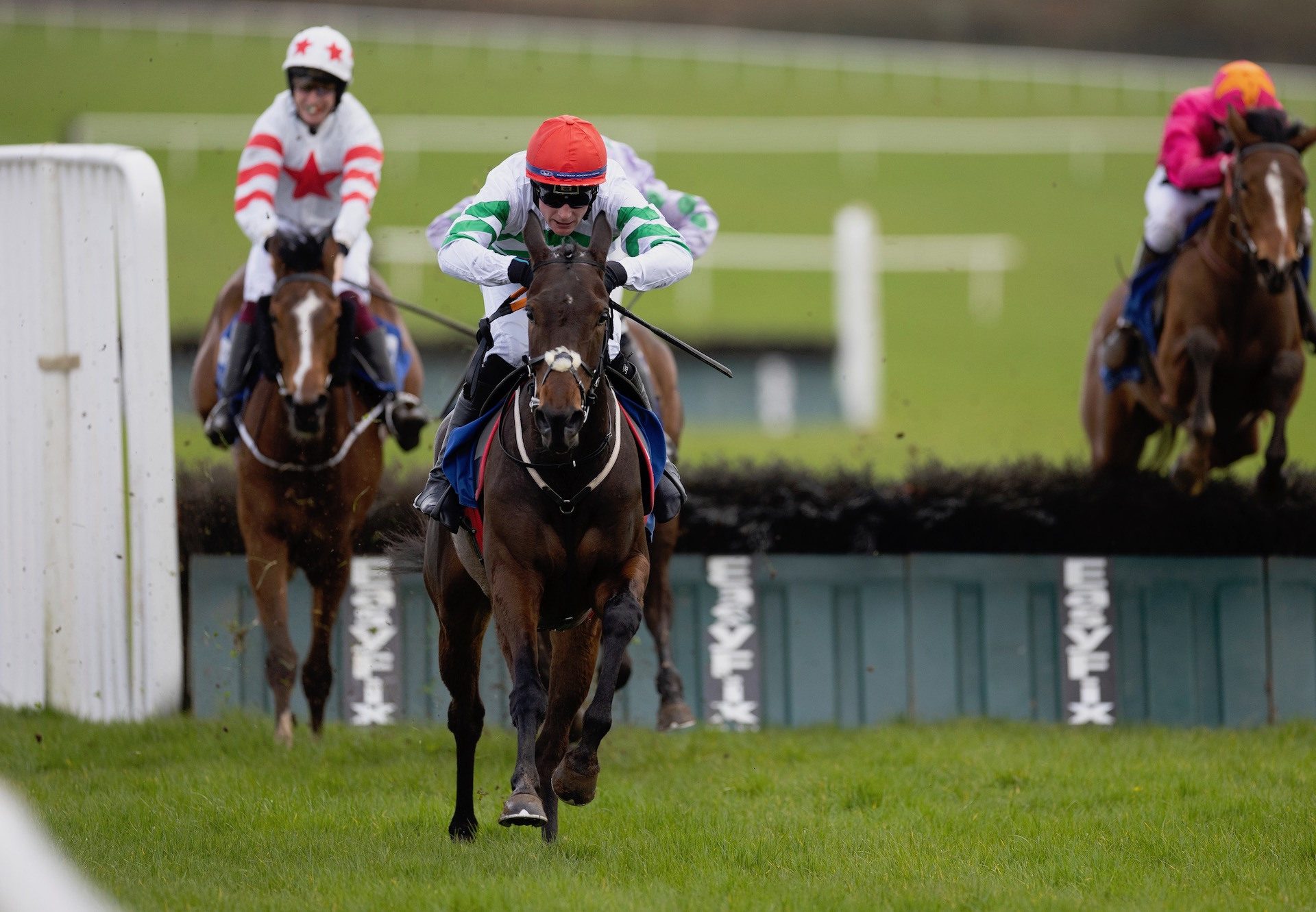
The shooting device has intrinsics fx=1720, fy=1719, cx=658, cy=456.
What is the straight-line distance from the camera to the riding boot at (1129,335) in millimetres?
9352

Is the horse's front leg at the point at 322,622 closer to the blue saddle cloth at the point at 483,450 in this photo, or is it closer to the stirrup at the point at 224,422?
the stirrup at the point at 224,422

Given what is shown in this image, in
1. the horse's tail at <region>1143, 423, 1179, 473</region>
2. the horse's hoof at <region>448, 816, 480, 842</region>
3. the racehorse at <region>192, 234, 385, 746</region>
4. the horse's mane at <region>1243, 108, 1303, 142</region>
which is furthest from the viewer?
the horse's tail at <region>1143, 423, 1179, 473</region>

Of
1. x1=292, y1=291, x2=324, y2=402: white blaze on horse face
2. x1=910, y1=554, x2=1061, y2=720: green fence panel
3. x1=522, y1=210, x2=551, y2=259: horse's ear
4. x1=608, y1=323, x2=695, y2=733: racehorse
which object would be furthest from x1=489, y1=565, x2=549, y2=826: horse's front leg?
x1=910, y1=554, x2=1061, y2=720: green fence panel

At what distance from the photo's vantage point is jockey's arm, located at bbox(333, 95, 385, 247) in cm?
778

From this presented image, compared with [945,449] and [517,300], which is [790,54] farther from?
[517,300]

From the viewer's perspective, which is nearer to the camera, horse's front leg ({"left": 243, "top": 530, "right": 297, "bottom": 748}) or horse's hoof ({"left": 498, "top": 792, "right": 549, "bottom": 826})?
horse's hoof ({"left": 498, "top": 792, "right": 549, "bottom": 826})

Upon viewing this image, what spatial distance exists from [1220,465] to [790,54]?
83.1ft

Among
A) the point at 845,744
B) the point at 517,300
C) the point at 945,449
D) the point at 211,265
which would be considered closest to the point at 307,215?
the point at 517,300

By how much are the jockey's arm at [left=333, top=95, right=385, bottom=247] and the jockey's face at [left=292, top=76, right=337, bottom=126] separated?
111 millimetres

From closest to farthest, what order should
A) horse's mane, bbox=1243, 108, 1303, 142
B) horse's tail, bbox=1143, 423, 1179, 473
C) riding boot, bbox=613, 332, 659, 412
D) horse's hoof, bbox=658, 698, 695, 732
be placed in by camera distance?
riding boot, bbox=613, 332, 659, 412, horse's hoof, bbox=658, 698, 695, 732, horse's mane, bbox=1243, 108, 1303, 142, horse's tail, bbox=1143, 423, 1179, 473

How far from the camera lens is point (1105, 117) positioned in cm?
3178

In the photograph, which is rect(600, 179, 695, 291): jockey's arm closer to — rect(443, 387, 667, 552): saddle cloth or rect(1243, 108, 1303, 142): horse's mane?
rect(443, 387, 667, 552): saddle cloth

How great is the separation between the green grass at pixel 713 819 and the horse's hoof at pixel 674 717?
0.10m

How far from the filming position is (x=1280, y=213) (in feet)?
26.6
